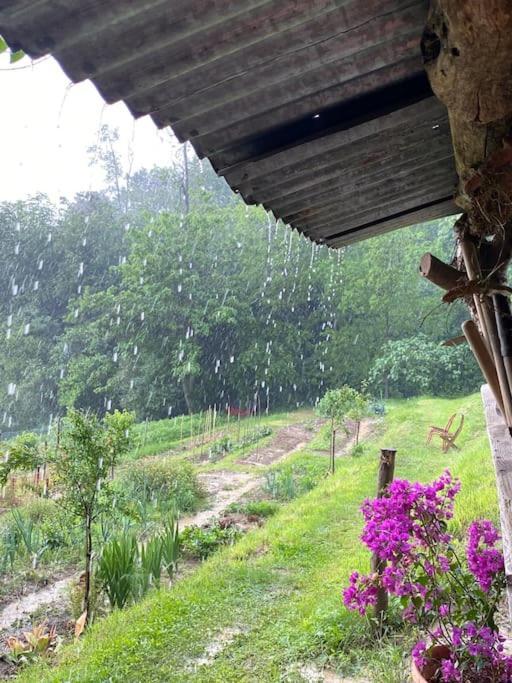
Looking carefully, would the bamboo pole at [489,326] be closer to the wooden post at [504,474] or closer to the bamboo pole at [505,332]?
the bamboo pole at [505,332]

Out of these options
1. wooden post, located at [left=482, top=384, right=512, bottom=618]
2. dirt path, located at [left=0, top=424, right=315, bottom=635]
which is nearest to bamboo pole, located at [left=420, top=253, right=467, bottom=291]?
wooden post, located at [left=482, top=384, right=512, bottom=618]

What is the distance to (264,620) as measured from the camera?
3486 mm

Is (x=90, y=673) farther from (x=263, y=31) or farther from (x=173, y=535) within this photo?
(x=263, y=31)

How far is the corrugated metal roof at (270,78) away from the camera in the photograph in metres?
0.84

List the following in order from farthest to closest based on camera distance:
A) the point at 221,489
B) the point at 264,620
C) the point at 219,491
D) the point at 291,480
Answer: the point at 221,489, the point at 219,491, the point at 291,480, the point at 264,620

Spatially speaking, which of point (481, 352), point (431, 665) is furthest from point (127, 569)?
point (481, 352)

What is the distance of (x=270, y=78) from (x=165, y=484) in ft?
25.2

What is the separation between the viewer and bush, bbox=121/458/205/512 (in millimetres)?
7453

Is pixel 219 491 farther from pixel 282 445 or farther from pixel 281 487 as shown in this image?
pixel 282 445

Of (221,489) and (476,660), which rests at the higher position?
(476,660)

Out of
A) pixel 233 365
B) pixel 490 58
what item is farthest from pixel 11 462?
pixel 233 365

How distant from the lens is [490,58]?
0.77m

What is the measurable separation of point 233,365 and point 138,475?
12.1 meters

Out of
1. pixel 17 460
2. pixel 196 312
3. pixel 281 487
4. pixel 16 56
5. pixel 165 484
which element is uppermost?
pixel 196 312
